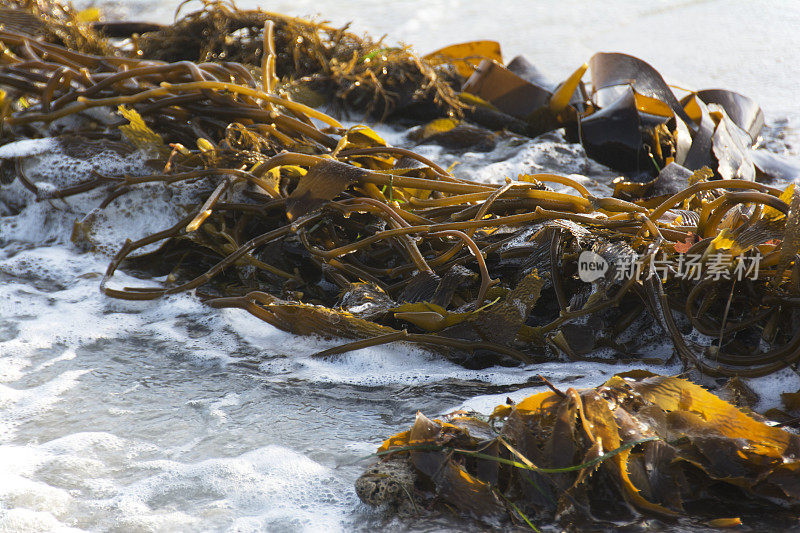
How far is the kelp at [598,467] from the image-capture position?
1.21 m

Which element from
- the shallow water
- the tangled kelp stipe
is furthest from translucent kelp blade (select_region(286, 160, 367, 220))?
the shallow water

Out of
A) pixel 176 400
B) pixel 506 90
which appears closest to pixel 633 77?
pixel 506 90

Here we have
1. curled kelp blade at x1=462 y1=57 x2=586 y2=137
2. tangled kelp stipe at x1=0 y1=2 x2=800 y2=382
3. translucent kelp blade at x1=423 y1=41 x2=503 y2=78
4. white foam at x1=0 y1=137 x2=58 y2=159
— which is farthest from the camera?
translucent kelp blade at x1=423 y1=41 x2=503 y2=78

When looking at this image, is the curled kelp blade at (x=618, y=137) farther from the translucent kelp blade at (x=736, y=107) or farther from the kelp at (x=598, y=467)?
the kelp at (x=598, y=467)

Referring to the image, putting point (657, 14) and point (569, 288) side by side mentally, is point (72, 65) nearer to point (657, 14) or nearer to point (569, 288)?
point (569, 288)

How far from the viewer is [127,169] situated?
8.18 ft

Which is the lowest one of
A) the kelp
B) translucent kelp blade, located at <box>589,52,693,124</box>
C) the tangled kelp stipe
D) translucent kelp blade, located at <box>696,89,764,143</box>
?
the kelp

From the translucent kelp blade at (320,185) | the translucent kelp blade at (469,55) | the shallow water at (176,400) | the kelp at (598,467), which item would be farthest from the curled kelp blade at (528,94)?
the kelp at (598,467)

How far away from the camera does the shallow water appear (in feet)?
A: 4.27

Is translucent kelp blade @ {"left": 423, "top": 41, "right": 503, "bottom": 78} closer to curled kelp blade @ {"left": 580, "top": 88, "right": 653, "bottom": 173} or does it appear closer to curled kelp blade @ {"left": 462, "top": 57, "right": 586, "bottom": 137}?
curled kelp blade @ {"left": 462, "top": 57, "right": 586, "bottom": 137}

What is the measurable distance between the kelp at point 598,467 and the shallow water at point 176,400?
0.07m

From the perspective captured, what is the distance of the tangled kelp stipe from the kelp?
382 millimetres

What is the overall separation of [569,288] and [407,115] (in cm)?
194

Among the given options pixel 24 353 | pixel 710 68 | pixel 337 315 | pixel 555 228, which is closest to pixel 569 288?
pixel 555 228
